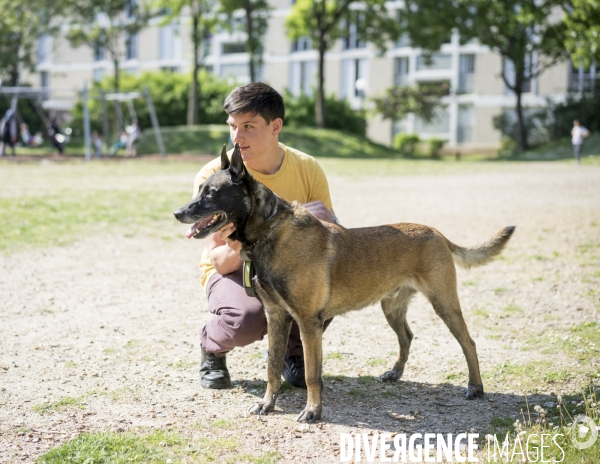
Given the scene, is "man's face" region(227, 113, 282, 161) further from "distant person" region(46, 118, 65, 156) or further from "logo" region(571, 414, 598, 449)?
"distant person" region(46, 118, 65, 156)

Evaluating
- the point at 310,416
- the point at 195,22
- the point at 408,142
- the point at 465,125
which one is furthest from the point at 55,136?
the point at 465,125

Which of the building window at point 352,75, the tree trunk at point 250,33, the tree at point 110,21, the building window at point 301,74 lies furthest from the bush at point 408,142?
the tree at point 110,21

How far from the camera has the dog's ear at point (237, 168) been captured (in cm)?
416

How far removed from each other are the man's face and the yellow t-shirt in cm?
23

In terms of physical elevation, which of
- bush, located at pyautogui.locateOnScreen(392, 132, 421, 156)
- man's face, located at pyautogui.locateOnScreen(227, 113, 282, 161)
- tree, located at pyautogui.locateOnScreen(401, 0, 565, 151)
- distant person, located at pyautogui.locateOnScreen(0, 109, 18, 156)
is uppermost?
tree, located at pyautogui.locateOnScreen(401, 0, 565, 151)

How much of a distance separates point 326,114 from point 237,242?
41871mm

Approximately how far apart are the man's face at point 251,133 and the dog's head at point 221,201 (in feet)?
1.89

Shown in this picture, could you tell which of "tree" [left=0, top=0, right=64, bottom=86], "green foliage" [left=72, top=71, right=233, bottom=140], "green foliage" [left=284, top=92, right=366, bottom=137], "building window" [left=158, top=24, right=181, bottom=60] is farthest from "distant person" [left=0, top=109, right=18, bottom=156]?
"building window" [left=158, top=24, right=181, bottom=60]

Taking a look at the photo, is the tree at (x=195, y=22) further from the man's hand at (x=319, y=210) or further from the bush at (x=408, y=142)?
the man's hand at (x=319, y=210)

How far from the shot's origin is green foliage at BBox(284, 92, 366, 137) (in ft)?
150

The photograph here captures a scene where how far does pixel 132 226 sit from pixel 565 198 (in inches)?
404

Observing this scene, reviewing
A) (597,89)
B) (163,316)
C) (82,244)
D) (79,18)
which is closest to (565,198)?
(82,244)

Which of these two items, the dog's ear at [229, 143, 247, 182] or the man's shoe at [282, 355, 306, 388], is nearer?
the dog's ear at [229, 143, 247, 182]

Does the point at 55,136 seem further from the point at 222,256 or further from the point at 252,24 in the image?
the point at 222,256
